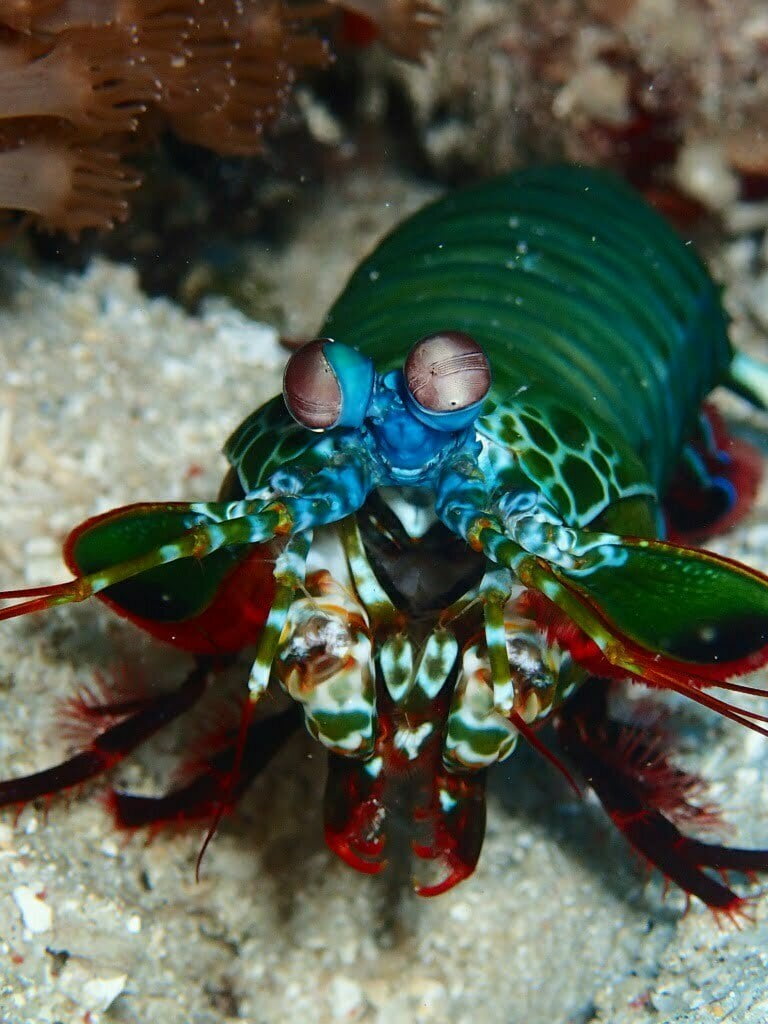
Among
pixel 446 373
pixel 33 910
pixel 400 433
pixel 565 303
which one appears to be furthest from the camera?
pixel 565 303

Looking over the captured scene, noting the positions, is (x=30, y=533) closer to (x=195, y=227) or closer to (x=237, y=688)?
(x=237, y=688)

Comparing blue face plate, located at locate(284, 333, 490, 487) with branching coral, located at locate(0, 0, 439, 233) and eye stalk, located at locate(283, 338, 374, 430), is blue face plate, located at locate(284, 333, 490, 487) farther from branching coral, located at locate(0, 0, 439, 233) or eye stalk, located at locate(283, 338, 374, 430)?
branching coral, located at locate(0, 0, 439, 233)

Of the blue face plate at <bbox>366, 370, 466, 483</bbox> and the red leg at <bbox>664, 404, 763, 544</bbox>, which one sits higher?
the blue face plate at <bbox>366, 370, 466, 483</bbox>

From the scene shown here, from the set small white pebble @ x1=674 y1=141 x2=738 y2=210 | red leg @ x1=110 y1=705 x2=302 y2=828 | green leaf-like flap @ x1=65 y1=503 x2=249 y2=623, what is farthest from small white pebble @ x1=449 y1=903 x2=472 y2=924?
small white pebble @ x1=674 y1=141 x2=738 y2=210

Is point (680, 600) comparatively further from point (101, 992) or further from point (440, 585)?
point (101, 992)

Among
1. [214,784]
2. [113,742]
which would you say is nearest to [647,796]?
[214,784]

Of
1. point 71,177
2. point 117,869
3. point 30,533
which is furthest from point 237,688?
point 71,177
